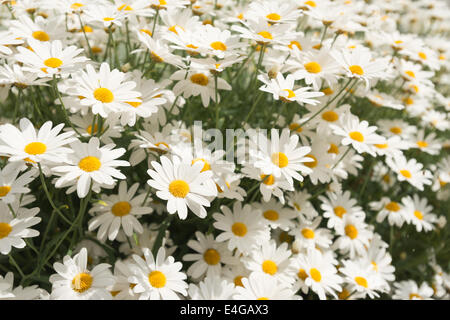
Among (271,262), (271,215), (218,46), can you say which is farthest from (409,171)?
(218,46)

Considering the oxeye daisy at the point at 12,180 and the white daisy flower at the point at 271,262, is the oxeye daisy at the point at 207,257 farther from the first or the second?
the oxeye daisy at the point at 12,180

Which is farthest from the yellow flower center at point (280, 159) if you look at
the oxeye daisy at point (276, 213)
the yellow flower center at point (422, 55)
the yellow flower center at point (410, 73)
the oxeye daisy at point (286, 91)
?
the yellow flower center at point (422, 55)

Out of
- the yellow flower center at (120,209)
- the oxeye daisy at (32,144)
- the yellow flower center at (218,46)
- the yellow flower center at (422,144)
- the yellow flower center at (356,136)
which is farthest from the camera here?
the yellow flower center at (422,144)

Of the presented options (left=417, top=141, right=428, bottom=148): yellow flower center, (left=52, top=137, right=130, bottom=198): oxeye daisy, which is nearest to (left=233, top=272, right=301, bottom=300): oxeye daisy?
(left=52, top=137, right=130, bottom=198): oxeye daisy

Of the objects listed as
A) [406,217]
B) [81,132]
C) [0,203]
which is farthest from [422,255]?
[0,203]

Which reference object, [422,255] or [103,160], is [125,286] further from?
[422,255]

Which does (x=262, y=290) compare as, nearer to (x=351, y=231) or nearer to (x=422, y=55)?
(x=351, y=231)
